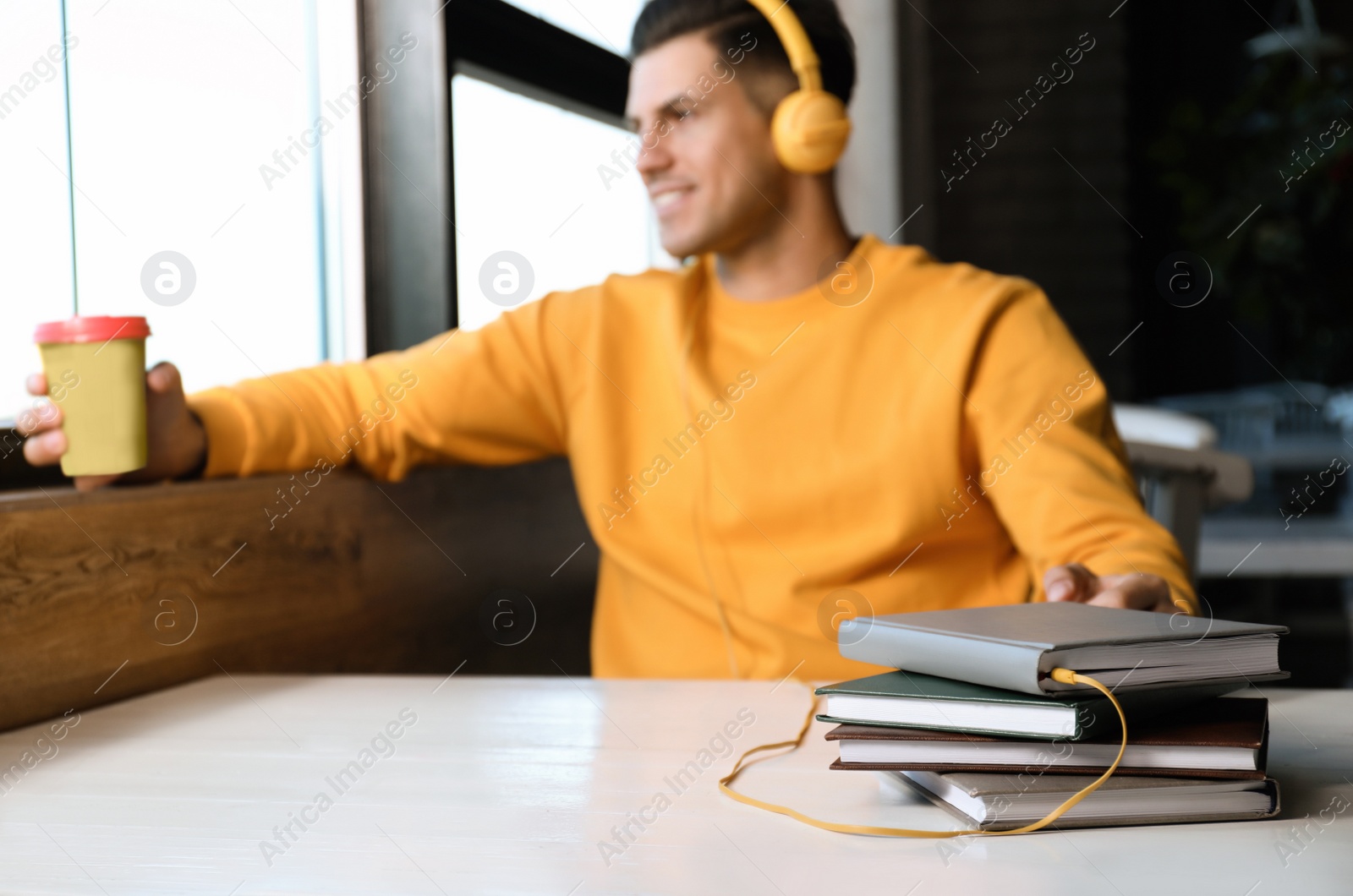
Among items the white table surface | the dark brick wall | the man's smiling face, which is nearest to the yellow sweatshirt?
the man's smiling face

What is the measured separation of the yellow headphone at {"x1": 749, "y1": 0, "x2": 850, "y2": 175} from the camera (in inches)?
52.7

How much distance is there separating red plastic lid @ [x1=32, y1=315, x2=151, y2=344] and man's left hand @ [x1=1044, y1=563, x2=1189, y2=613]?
0.80 m

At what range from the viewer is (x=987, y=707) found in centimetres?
68

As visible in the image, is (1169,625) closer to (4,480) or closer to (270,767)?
(270,767)

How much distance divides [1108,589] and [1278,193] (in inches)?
115

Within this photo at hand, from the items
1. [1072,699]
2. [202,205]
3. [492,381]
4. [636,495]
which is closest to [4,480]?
[202,205]

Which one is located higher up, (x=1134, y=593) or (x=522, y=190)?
(x=522, y=190)

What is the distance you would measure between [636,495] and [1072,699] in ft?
2.63

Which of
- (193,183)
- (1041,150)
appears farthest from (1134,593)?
(1041,150)

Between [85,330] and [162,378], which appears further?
[162,378]

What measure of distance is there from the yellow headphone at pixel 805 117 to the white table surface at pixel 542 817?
641mm

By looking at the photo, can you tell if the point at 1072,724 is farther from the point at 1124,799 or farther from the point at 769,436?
the point at 769,436

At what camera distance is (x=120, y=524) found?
1.08 metres

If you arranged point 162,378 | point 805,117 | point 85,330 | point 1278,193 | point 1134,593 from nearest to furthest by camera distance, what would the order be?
point 1134,593 < point 85,330 < point 162,378 < point 805,117 < point 1278,193
